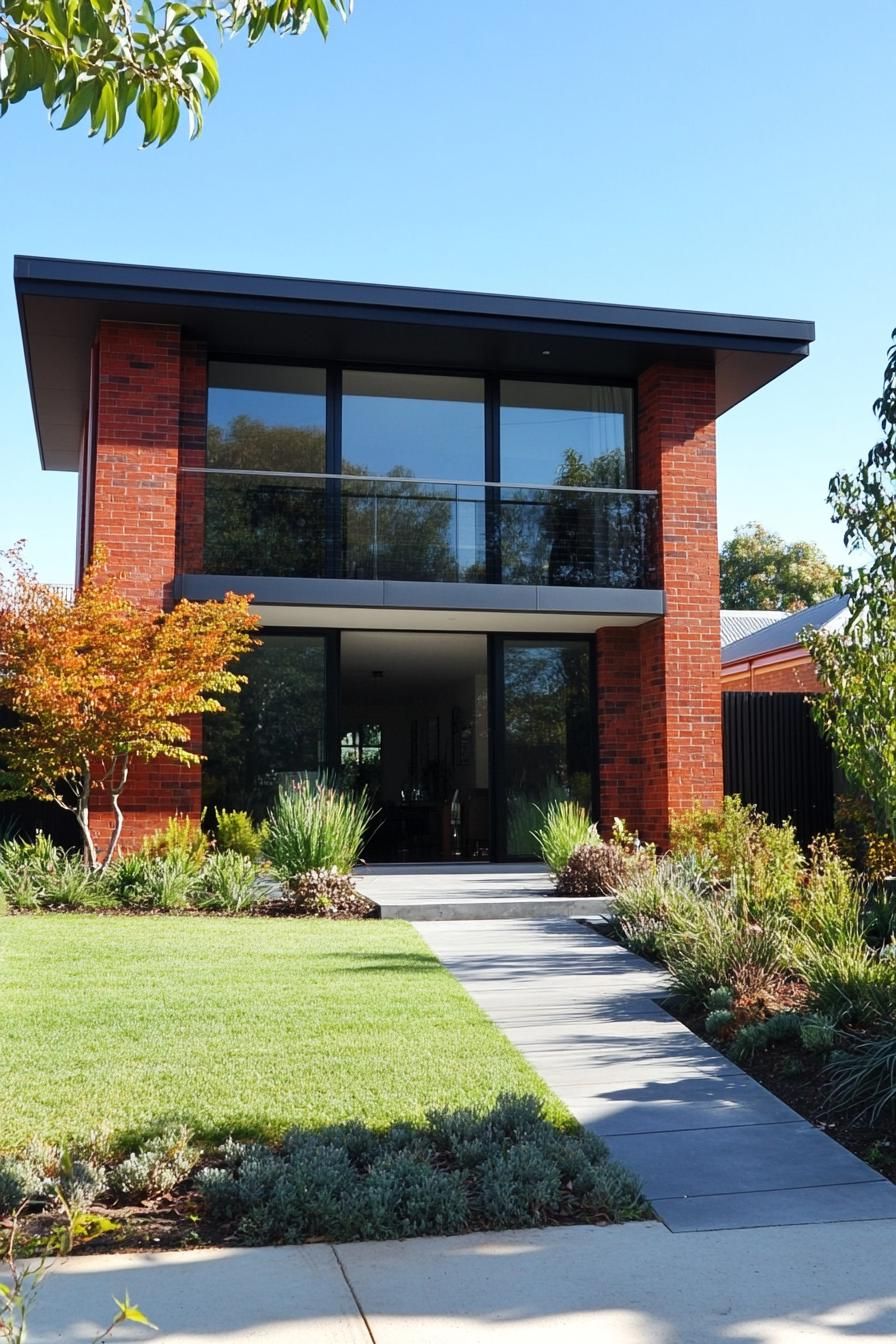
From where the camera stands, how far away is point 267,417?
14.8 m

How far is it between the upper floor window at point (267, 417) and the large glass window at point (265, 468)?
1cm

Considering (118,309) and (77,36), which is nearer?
(77,36)

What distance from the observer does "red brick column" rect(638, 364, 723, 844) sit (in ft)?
47.4

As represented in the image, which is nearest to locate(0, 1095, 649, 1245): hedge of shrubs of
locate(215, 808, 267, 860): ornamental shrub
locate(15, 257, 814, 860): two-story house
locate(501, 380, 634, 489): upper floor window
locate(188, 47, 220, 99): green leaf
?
locate(188, 47, 220, 99): green leaf

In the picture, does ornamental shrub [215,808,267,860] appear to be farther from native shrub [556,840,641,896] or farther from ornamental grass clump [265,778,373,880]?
native shrub [556,840,641,896]

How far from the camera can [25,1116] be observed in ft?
16.1

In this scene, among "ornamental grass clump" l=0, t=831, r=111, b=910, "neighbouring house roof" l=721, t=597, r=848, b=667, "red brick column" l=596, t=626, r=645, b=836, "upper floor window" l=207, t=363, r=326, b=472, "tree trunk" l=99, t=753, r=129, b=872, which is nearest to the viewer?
"ornamental grass clump" l=0, t=831, r=111, b=910

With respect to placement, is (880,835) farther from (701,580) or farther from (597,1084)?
(597,1084)

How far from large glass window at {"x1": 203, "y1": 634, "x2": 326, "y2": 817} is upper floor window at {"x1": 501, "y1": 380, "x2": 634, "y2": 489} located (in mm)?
3579

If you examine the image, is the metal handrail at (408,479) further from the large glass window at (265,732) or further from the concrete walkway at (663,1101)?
the concrete walkway at (663,1101)

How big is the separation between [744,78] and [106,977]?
27.9 ft

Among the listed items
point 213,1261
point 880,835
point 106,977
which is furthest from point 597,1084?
point 880,835

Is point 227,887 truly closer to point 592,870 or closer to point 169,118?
point 592,870

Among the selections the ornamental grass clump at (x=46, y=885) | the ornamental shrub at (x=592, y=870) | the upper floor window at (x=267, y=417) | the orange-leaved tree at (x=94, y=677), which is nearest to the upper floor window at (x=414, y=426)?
the upper floor window at (x=267, y=417)
